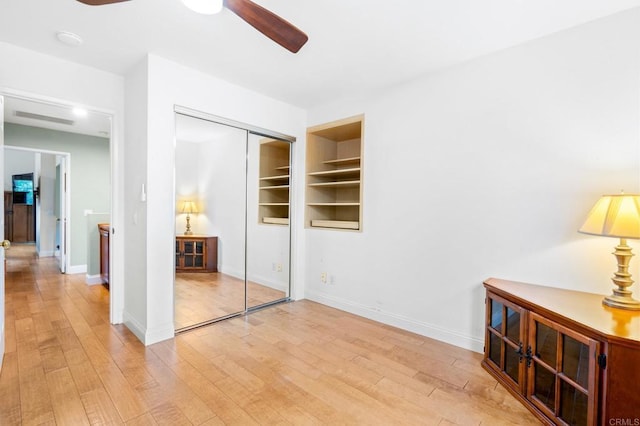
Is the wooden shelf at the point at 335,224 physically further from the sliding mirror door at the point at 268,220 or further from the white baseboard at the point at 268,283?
the white baseboard at the point at 268,283

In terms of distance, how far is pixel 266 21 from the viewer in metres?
1.53

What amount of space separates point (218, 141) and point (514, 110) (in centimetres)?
276

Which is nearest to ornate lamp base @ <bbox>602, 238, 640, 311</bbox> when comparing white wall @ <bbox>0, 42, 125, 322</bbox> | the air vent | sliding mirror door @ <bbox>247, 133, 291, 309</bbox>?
sliding mirror door @ <bbox>247, 133, 291, 309</bbox>

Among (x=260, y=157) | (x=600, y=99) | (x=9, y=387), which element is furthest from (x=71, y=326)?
(x=600, y=99)

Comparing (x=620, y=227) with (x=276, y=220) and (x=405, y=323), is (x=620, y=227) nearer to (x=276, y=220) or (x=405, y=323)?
(x=405, y=323)

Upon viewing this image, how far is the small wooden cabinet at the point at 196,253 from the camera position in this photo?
2.94 metres

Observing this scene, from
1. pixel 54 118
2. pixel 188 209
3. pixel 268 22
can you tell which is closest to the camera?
pixel 268 22

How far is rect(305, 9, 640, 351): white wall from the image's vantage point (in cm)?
203

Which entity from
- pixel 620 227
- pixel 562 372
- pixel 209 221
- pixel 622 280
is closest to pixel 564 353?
pixel 562 372

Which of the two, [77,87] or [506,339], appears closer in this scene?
[506,339]

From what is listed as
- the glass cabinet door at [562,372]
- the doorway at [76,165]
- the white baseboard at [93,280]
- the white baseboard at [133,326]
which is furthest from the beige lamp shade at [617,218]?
the white baseboard at [93,280]

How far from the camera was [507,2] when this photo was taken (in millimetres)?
1867

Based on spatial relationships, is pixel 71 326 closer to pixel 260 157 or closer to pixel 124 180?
pixel 124 180

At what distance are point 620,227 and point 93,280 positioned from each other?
236 inches
